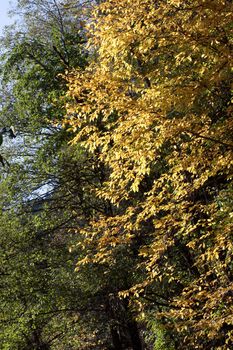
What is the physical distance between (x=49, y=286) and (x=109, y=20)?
6692 millimetres

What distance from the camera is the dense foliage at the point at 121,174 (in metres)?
4.52

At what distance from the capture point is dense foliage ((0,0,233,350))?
14.8 ft

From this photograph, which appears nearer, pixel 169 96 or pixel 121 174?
pixel 169 96

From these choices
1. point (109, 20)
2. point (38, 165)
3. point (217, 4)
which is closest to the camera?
point (217, 4)

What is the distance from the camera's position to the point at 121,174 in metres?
4.99

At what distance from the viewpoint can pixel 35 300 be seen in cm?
950

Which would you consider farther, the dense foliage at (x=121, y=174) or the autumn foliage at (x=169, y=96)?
the dense foliage at (x=121, y=174)

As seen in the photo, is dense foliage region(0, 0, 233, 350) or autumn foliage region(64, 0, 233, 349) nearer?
autumn foliage region(64, 0, 233, 349)

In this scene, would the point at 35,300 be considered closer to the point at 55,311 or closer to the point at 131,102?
the point at 55,311

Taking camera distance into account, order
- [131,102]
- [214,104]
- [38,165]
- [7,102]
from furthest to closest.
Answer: [7,102] < [38,165] < [214,104] < [131,102]

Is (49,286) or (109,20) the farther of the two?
(49,286)

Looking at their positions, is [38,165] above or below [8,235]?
above

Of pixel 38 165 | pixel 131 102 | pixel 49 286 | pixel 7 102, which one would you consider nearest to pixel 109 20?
pixel 131 102

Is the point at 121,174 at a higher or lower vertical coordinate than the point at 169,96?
lower
